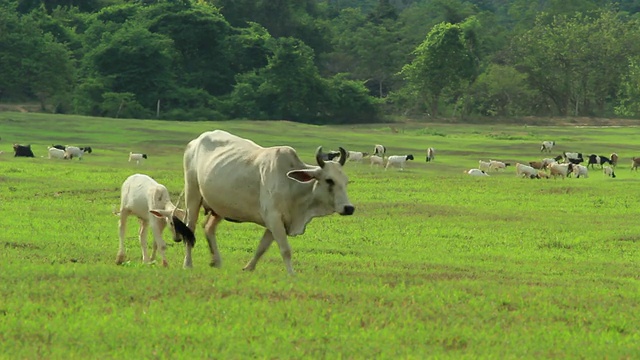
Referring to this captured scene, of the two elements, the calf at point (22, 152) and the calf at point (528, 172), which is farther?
the calf at point (22, 152)

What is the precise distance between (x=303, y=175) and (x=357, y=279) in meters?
1.35

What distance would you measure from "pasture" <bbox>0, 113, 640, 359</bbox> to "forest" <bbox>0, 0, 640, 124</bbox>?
42.2 meters

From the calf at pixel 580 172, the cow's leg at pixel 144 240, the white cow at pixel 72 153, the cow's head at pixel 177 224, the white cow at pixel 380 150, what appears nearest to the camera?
the cow's head at pixel 177 224

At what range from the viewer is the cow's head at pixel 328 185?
42.4ft

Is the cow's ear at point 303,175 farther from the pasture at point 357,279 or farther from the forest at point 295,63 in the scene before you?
the forest at point 295,63

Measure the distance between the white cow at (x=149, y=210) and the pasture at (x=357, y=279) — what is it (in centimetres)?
40

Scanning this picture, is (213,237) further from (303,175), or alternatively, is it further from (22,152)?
(22,152)

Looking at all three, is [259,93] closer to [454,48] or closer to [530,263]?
[454,48]

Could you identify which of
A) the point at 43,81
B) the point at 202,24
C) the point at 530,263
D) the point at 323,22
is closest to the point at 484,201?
the point at 530,263

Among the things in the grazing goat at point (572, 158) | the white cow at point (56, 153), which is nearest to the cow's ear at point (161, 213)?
the white cow at point (56, 153)

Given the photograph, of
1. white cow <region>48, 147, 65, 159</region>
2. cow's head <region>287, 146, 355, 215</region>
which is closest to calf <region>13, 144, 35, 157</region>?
white cow <region>48, 147, 65, 159</region>

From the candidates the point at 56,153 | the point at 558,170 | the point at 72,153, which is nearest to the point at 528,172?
the point at 558,170

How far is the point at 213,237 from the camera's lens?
14.0m

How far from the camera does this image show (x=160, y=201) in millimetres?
15266
